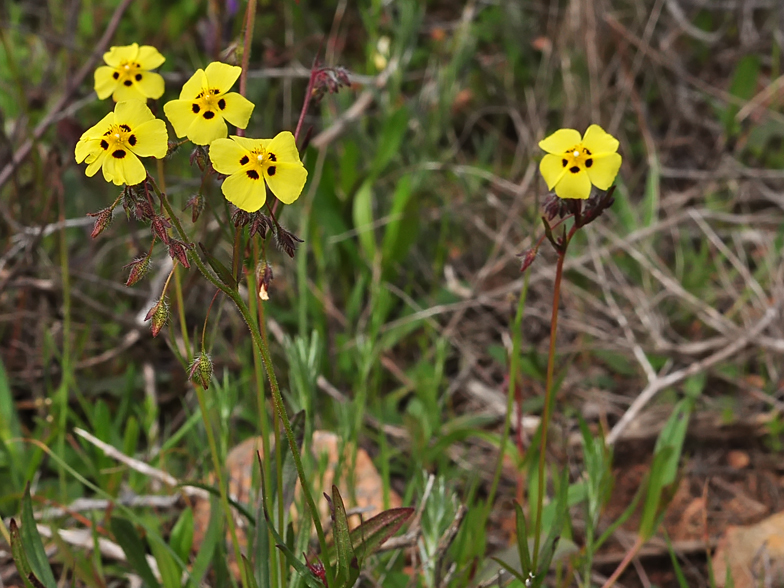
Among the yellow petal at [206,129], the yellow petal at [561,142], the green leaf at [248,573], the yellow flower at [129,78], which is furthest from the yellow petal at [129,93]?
the green leaf at [248,573]

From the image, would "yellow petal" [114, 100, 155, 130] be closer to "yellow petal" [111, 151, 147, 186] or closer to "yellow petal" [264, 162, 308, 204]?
"yellow petal" [111, 151, 147, 186]

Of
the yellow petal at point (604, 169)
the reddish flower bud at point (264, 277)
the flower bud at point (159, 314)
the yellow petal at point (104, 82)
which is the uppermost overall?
the yellow petal at point (104, 82)

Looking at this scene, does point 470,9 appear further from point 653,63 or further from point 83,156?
point 83,156

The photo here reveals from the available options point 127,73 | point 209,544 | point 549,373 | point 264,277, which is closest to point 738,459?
point 549,373

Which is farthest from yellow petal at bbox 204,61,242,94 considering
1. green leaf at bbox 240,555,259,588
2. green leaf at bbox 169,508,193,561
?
green leaf at bbox 169,508,193,561

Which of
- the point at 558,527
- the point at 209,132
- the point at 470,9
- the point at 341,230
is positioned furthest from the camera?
the point at 470,9

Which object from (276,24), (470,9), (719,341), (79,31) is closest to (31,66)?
(79,31)

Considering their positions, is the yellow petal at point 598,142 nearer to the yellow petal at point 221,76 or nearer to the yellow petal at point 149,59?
the yellow petal at point 221,76
